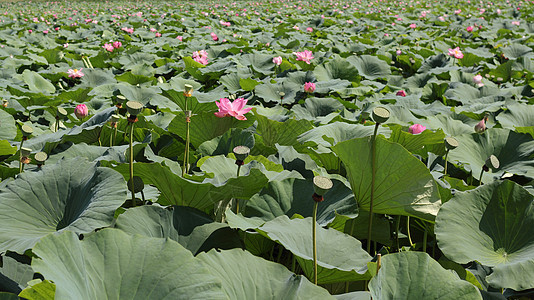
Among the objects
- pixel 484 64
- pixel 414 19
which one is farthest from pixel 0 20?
pixel 484 64

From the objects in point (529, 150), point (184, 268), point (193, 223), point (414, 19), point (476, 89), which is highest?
point (184, 268)

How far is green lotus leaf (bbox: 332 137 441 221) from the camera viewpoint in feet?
3.18

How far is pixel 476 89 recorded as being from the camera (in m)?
2.55

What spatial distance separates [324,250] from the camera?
2.79 feet

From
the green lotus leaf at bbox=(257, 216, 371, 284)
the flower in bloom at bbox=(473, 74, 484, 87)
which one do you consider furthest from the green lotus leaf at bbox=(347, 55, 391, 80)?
the green lotus leaf at bbox=(257, 216, 371, 284)

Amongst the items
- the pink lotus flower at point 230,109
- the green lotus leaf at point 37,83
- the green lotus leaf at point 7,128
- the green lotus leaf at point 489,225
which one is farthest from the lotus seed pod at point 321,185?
the green lotus leaf at point 37,83

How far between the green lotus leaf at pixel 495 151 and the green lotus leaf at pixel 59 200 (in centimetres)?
103

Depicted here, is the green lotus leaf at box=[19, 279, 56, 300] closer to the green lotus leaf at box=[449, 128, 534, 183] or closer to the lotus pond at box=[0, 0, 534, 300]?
the lotus pond at box=[0, 0, 534, 300]

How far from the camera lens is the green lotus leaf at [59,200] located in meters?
0.85

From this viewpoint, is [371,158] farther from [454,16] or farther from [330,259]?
[454,16]

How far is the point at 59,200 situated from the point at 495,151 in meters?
1.33

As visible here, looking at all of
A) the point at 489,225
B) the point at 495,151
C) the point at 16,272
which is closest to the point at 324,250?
the point at 489,225

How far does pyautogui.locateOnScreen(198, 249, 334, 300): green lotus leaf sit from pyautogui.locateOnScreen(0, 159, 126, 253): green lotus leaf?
0.91ft

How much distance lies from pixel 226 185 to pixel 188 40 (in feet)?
13.3
